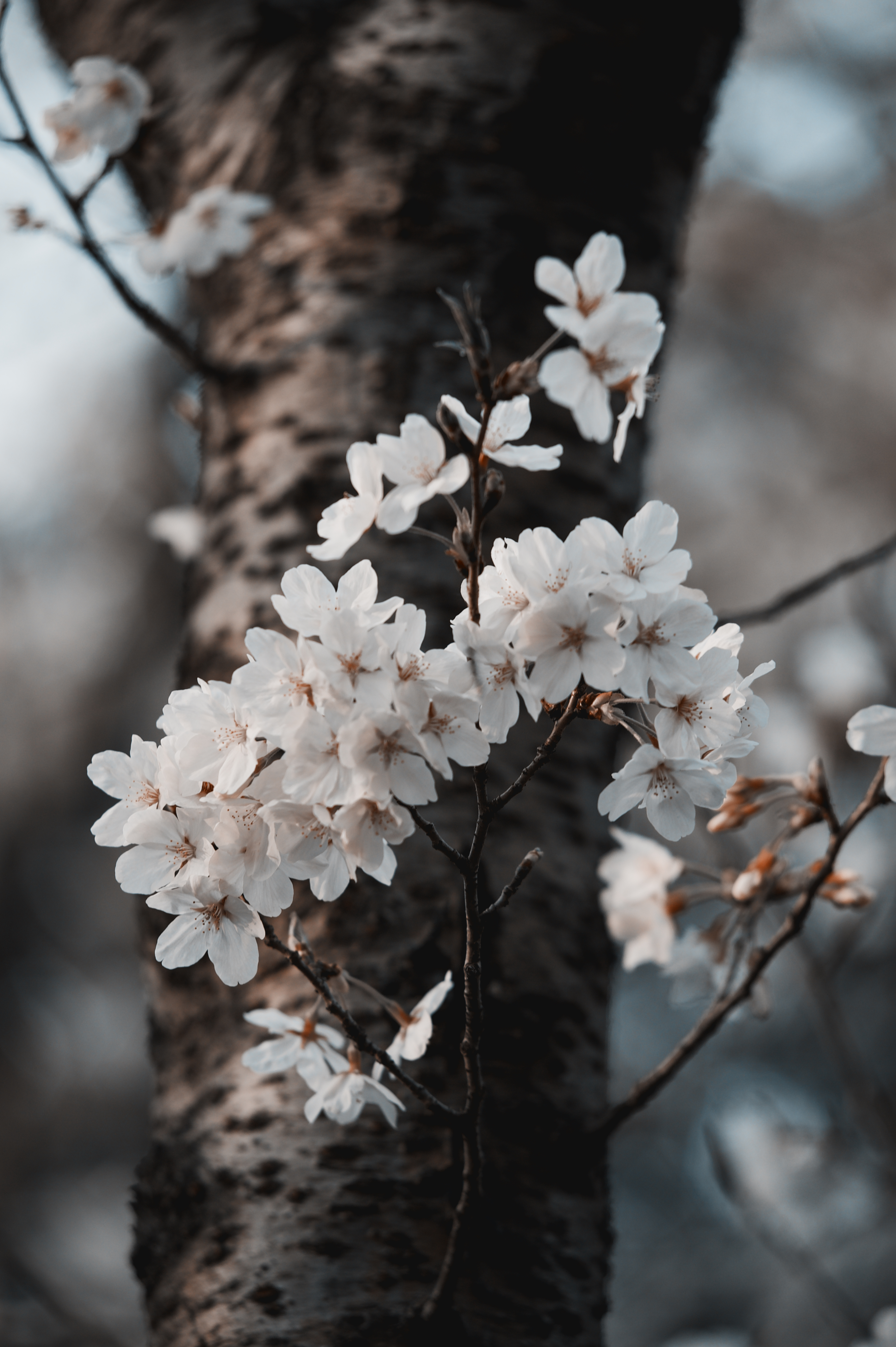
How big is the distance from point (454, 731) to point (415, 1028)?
312 millimetres

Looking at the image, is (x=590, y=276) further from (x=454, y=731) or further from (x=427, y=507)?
(x=427, y=507)

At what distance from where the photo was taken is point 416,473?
2.22ft

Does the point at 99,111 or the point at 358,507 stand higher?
the point at 99,111

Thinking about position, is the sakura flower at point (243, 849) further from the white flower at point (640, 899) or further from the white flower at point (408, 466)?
the white flower at point (640, 899)

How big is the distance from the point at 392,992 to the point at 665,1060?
0.82 ft

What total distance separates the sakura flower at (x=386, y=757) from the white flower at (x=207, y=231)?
1012mm

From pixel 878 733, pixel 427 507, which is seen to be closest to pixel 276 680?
pixel 878 733

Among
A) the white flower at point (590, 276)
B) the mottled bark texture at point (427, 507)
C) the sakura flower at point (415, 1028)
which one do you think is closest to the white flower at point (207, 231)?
the mottled bark texture at point (427, 507)

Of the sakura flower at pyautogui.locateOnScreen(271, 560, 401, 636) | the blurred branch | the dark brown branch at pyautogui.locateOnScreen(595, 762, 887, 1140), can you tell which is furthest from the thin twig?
the blurred branch

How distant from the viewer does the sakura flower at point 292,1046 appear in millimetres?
810

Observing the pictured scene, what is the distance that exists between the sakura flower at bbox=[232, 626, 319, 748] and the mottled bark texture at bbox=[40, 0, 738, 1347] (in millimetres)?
405

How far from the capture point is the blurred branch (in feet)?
6.09

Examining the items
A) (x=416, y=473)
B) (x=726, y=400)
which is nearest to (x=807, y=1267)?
(x=416, y=473)

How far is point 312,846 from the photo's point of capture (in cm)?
64
